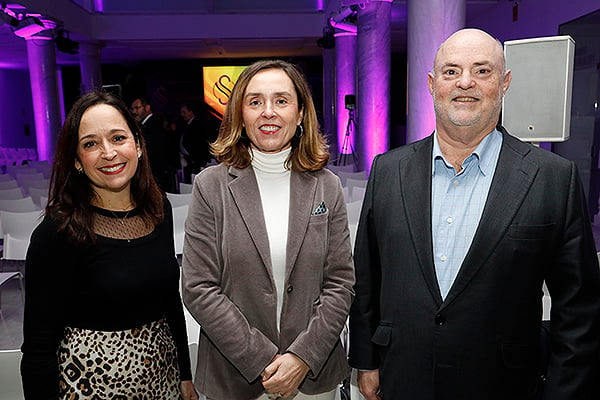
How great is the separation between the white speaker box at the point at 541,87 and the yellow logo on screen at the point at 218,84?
15567mm

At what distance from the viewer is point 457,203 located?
1.68 m

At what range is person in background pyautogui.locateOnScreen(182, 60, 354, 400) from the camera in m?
1.70

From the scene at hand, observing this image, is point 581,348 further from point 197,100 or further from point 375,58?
point 197,100

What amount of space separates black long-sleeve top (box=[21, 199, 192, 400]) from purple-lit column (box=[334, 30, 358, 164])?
1053cm

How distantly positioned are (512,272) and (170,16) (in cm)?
1366

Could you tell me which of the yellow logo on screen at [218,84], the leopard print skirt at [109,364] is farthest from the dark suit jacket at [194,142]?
the leopard print skirt at [109,364]

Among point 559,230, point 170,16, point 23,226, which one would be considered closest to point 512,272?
point 559,230

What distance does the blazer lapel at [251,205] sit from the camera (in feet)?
5.61

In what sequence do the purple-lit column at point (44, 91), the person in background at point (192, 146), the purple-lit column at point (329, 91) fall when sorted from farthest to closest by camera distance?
the purple-lit column at point (329, 91), the purple-lit column at point (44, 91), the person in background at point (192, 146)

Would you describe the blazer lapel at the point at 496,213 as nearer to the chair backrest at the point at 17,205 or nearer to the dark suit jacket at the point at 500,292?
the dark suit jacket at the point at 500,292

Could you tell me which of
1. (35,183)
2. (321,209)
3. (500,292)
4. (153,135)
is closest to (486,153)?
(500,292)

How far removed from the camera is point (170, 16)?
13484mm

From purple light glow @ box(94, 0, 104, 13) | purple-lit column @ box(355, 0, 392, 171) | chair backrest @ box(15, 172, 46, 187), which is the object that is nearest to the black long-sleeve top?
chair backrest @ box(15, 172, 46, 187)

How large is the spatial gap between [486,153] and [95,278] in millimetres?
1365
